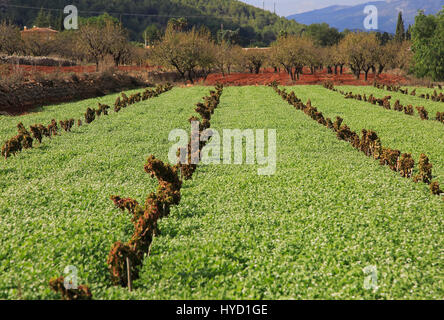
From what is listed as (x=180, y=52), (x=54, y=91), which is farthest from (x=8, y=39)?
(x=54, y=91)

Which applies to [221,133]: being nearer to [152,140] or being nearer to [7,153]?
[152,140]

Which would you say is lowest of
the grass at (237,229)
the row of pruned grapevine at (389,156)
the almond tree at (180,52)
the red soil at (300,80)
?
the grass at (237,229)

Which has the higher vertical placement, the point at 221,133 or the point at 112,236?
the point at 221,133

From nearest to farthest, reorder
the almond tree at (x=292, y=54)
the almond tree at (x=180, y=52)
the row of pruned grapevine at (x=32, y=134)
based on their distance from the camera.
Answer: the row of pruned grapevine at (x=32, y=134), the almond tree at (x=180, y=52), the almond tree at (x=292, y=54)

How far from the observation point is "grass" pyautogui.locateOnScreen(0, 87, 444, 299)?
24.7 ft

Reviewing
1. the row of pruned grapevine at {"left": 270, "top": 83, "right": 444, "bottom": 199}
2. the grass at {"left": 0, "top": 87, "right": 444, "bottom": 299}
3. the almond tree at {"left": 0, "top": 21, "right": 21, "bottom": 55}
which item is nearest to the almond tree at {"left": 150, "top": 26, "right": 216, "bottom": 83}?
the almond tree at {"left": 0, "top": 21, "right": 21, "bottom": 55}

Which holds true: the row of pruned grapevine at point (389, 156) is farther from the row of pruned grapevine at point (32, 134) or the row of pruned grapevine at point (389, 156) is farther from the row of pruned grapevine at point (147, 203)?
the row of pruned grapevine at point (32, 134)

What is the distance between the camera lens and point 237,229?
10.1 m

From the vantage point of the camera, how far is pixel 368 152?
61.9 feet

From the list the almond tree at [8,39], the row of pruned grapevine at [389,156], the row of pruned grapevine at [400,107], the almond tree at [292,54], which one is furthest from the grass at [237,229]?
the almond tree at [292,54]

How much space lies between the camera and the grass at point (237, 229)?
7.53 meters
